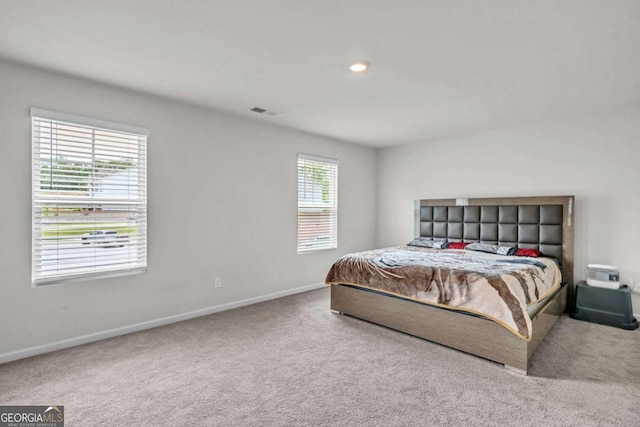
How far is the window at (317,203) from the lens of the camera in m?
4.89

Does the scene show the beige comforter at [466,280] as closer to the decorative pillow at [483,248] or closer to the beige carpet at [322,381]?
the decorative pillow at [483,248]

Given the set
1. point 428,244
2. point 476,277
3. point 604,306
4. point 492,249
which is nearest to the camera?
point 476,277

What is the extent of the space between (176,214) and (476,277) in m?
3.11

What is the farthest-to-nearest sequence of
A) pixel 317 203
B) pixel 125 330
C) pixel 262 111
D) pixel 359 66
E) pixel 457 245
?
pixel 317 203, pixel 457 245, pixel 262 111, pixel 125 330, pixel 359 66

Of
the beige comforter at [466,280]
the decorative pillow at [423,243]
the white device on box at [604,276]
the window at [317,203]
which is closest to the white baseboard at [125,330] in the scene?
the window at [317,203]

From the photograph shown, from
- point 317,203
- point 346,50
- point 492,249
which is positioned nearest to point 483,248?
point 492,249

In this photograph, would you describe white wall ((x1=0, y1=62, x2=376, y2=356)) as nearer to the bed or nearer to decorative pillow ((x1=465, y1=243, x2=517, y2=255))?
the bed

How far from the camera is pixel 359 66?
2.63 meters

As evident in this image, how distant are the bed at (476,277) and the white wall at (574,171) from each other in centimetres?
19

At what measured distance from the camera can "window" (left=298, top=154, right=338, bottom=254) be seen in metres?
4.89

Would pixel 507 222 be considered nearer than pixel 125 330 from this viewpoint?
No

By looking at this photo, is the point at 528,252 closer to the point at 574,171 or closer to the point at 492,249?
the point at 492,249

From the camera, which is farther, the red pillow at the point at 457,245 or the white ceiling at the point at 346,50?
the red pillow at the point at 457,245

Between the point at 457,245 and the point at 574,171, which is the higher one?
the point at 574,171
